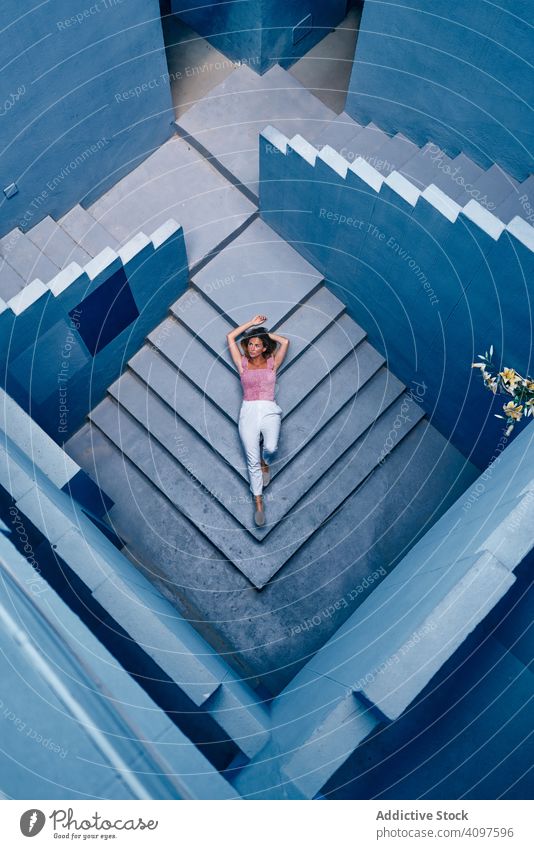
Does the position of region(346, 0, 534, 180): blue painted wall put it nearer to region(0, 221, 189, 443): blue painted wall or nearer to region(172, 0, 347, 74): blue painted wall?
region(172, 0, 347, 74): blue painted wall

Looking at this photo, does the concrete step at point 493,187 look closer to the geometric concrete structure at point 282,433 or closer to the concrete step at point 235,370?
the geometric concrete structure at point 282,433

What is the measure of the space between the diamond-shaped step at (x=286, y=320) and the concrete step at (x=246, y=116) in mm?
1569

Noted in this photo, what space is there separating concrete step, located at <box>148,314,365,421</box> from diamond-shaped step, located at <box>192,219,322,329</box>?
50 cm

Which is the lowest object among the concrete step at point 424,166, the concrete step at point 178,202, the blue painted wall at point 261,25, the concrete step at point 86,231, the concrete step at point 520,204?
the concrete step at point 86,231

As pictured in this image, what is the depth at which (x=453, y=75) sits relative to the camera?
24.6 feet

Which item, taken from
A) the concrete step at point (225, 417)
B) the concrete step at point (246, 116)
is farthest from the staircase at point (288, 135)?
the concrete step at point (225, 417)

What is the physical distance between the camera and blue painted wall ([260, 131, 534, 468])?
260 inches

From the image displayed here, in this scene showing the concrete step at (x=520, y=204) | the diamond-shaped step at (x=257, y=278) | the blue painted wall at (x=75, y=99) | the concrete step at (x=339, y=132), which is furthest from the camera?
the concrete step at (x=339, y=132)

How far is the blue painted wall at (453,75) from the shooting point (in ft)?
22.7

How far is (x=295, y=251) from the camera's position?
335 inches

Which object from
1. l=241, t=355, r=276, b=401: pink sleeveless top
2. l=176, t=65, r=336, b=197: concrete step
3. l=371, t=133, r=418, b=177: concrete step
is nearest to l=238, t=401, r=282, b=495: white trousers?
l=241, t=355, r=276, b=401: pink sleeveless top

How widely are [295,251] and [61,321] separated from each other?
289cm

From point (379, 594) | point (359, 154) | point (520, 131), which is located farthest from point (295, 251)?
point (379, 594)

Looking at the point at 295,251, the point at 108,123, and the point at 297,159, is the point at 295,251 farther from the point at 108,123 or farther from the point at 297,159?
the point at 108,123
